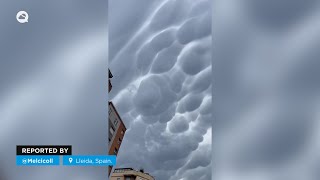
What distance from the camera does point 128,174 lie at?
143 feet

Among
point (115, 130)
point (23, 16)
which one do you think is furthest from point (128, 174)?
point (23, 16)

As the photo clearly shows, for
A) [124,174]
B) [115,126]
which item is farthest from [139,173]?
[115,126]

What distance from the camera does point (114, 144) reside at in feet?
101

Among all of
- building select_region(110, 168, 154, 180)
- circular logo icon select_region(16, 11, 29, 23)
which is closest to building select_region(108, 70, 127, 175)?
building select_region(110, 168, 154, 180)

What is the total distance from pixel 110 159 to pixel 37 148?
1.15 m

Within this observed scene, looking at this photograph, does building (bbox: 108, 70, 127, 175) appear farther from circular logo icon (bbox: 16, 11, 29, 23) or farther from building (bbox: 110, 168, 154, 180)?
circular logo icon (bbox: 16, 11, 29, 23)

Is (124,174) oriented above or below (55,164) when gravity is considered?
above

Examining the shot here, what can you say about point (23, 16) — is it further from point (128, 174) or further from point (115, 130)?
point (128, 174)

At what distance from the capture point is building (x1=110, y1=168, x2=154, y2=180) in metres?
43.5

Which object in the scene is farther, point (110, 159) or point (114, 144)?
point (114, 144)

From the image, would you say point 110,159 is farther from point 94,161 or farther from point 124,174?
point 124,174

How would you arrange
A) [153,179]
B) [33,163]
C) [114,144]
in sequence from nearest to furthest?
1. [33,163]
2. [114,144]
3. [153,179]

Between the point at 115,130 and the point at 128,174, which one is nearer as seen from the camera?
the point at 115,130

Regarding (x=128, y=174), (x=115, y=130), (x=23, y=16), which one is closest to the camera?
(x=23, y=16)
